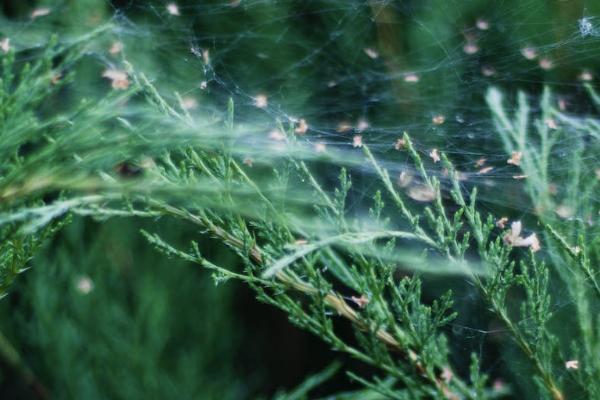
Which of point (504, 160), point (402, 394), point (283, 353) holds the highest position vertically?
point (504, 160)

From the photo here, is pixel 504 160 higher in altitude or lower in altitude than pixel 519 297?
higher

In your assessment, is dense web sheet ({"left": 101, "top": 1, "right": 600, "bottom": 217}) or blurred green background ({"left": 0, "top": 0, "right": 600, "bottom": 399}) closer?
dense web sheet ({"left": 101, "top": 1, "right": 600, "bottom": 217})

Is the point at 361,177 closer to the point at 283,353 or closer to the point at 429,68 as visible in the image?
the point at 429,68

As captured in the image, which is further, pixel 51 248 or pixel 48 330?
pixel 51 248

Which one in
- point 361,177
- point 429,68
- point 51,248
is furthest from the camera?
point 51,248

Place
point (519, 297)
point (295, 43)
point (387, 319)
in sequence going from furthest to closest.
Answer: point (295, 43) → point (519, 297) → point (387, 319)

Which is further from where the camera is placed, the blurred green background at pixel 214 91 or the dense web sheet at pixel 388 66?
the blurred green background at pixel 214 91

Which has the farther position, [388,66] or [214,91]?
[388,66]

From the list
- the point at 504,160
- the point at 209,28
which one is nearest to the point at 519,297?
the point at 504,160
